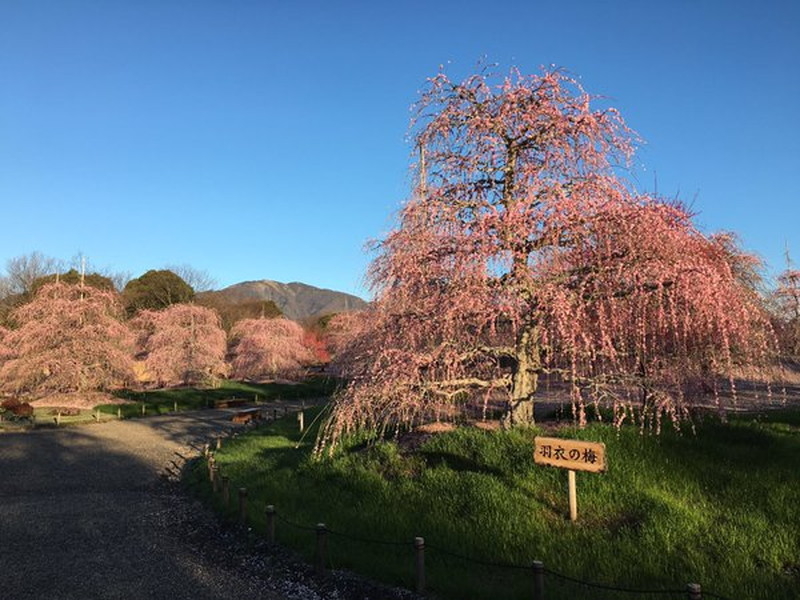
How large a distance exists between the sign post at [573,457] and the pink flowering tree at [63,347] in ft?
102

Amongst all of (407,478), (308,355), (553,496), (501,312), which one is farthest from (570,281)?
(308,355)

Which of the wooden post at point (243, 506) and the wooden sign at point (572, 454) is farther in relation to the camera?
the wooden post at point (243, 506)

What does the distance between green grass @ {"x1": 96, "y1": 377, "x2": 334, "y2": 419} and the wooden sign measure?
2083cm

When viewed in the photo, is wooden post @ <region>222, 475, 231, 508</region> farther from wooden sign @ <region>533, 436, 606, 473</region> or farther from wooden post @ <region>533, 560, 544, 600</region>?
wooden post @ <region>533, 560, 544, 600</region>

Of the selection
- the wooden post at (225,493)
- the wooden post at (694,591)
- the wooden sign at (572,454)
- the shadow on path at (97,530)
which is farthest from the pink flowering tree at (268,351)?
the wooden post at (694,591)

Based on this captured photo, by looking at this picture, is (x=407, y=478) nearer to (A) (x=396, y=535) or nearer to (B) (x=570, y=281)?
(A) (x=396, y=535)

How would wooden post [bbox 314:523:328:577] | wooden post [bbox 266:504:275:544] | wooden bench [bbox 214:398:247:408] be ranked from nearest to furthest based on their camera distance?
wooden post [bbox 314:523:328:577], wooden post [bbox 266:504:275:544], wooden bench [bbox 214:398:247:408]

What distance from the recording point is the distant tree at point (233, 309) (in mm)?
63672

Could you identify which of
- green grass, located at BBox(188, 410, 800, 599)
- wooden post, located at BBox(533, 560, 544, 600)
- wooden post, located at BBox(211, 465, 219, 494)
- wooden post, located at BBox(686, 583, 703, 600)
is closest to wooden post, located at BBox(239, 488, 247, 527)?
green grass, located at BBox(188, 410, 800, 599)

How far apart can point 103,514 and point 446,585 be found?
8.58 meters

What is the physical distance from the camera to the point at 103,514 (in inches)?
453

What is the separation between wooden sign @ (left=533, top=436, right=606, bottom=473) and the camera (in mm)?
7199

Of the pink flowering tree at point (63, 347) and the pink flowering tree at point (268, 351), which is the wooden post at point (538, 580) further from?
the pink flowering tree at point (268, 351)

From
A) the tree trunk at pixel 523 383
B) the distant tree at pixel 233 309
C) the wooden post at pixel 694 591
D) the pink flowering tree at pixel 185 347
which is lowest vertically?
the wooden post at pixel 694 591
